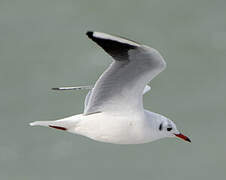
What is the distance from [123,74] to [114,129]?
0.77m

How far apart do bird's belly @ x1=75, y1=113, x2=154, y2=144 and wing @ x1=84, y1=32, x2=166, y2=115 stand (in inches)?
3.9

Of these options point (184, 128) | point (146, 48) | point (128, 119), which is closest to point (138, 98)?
Result: point (128, 119)

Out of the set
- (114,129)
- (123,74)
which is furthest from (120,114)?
(123,74)

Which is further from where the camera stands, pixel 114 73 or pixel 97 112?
pixel 97 112

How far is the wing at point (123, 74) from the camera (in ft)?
23.1

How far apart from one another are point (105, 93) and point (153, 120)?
2.01 ft

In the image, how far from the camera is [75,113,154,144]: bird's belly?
8047 millimetres

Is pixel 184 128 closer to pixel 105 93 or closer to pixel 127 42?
pixel 105 93

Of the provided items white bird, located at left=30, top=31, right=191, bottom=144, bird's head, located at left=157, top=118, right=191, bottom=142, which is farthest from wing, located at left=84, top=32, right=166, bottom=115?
bird's head, located at left=157, top=118, right=191, bottom=142

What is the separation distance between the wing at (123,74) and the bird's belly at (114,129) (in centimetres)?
10

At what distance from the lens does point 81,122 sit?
8.18 meters

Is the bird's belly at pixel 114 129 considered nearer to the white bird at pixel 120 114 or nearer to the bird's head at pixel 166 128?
the white bird at pixel 120 114

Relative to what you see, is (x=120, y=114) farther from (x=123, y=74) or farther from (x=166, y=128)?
(x=123, y=74)

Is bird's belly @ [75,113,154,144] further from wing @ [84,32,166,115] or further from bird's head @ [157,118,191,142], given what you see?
bird's head @ [157,118,191,142]
